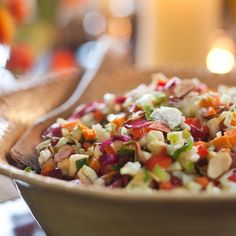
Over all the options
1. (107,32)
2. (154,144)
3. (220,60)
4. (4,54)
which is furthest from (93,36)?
(154,144)

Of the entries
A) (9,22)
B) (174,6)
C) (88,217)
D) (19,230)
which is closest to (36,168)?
(19,230)

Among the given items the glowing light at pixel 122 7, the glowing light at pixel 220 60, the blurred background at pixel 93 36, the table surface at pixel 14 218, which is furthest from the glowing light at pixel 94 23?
the table surface at pixel 14 218

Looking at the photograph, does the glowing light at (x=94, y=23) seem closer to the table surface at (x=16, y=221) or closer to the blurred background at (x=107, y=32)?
the blurred background at (x=107, y=32)

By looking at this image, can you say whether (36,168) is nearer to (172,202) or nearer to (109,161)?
(109,161)

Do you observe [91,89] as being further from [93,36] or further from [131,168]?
[93,36]

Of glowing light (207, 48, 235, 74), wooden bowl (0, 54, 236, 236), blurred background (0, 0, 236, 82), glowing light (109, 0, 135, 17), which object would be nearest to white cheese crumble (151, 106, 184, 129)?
wooden bowl (0, 54, 236, 236)
